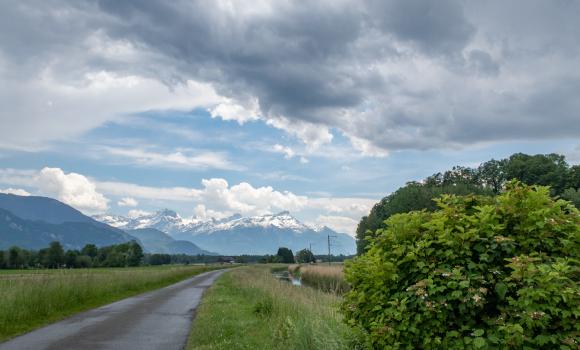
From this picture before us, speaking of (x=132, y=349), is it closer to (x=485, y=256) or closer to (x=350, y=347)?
(x=350, y=347)

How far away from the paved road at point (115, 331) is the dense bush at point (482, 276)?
785cm

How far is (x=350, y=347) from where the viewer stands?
7.09 m

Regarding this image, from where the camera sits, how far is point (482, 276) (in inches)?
197

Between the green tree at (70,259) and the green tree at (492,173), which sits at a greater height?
the green tree at (492,173)

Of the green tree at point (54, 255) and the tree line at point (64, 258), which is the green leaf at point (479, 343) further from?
the green tree at point (54, 255)

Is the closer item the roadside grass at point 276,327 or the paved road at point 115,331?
the roadside grass at point 276,327

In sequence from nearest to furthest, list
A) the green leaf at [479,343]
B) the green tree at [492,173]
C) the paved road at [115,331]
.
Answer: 1. the green leaf at [479,343]
2. the paved road at [115,331]
3. the green tree at [492,173]

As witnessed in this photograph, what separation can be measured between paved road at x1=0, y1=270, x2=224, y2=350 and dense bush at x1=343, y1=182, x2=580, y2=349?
25.8 feet

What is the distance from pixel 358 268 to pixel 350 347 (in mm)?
1306

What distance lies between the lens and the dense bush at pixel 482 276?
183 inches

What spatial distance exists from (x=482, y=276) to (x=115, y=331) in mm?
12042

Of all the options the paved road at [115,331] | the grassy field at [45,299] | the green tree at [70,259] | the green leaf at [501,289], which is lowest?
the paved road at [115,331]

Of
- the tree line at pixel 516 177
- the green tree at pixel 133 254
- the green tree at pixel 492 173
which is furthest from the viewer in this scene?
the green tree at pixel 133 254

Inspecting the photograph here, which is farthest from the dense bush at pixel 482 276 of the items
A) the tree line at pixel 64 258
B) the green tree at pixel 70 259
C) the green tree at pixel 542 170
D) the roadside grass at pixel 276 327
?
the green tree at pixel 70 259
